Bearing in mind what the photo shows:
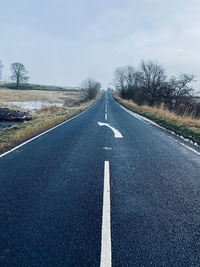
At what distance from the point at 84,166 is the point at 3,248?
270 centimetres

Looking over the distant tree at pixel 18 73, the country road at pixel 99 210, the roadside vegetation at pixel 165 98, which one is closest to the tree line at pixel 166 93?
the roadside vegetation at pixel 165 98

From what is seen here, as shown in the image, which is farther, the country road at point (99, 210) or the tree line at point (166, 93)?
the tree line at point (166, 93)

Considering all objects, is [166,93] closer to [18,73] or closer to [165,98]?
[165,98]

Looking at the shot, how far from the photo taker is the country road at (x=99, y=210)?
2000 millimetres

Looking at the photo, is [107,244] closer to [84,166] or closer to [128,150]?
[84,166]

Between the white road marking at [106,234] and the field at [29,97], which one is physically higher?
the field at [29,97]

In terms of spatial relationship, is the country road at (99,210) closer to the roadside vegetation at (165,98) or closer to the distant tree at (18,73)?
the roadside vegetation at (165,98)

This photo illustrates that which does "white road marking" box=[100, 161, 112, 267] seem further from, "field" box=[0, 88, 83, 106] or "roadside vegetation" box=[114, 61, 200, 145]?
"field" box=[0, 88, 83, 106]

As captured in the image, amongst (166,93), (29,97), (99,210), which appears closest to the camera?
(99,210)

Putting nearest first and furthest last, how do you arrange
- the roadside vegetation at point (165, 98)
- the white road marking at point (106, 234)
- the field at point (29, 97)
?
the white road marking at point (106, 234) → the roadside vegetation at point (165, 98) → the field at point (29, 97)

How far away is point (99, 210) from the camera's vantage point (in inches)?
109

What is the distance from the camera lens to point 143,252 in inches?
80.3

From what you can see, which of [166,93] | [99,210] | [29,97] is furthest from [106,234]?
[29,97]

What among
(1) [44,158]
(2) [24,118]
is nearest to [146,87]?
(2) [24,118]
